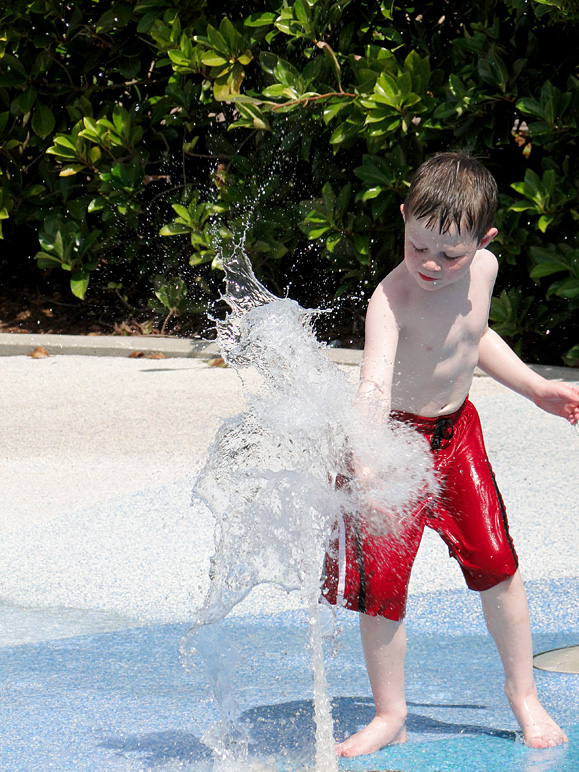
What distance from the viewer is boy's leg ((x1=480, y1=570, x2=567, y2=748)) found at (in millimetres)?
2369

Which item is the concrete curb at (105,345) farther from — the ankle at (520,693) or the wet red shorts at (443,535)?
the ankle at (520,693)

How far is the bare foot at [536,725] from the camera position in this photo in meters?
2.38

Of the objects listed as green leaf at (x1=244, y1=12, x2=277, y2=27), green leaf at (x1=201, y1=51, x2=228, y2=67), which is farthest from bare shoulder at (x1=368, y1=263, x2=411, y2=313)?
green leaf at (x1=201, y1=51, x2=228, y2=67)

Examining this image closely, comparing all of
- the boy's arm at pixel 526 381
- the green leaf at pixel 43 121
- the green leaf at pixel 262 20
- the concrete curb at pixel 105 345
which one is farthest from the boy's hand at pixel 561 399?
the green leaf at pixel 43 121

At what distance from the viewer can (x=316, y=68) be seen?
618 cm

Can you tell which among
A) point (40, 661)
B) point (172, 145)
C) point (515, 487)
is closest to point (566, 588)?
point (515, 487)

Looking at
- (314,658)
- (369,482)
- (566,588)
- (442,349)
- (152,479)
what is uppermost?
(442,349)

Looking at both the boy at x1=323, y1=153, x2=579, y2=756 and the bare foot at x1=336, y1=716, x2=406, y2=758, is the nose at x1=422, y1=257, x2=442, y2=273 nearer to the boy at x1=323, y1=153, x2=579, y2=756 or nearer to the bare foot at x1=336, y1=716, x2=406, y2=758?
the boy at x1=323, y1=153, x2=579, y2=756

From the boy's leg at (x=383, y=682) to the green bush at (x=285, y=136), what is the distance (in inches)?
150

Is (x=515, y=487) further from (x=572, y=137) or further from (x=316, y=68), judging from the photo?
(x=316, y=68)

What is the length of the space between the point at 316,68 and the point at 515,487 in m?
3.01

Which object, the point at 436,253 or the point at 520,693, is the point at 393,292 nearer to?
the point at 436,253

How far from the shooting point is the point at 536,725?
2385 mm

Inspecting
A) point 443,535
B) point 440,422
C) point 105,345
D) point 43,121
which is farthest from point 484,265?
point 43,121
